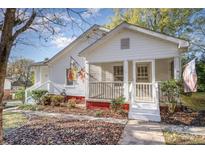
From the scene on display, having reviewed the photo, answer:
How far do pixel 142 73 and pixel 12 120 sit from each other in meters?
3.89

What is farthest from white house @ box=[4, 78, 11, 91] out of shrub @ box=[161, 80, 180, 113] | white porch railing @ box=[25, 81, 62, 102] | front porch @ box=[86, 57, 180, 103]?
shrub @ box=[161, 80, 180, 113]

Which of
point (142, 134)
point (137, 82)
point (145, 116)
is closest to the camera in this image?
point (142, 134)

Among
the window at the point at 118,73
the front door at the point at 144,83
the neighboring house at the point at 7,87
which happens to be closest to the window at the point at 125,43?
the front door at the point at 144,83

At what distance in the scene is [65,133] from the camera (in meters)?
3.90

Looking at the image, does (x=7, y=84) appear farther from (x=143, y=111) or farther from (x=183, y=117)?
(x=183, y=117)

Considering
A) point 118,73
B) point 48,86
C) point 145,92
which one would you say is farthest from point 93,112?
point 48,86

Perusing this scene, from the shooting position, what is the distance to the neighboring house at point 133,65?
5.48m

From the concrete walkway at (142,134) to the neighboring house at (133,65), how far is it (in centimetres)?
59

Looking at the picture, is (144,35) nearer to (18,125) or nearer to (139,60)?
(139,60)

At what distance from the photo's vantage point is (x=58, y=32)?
4.66 metres

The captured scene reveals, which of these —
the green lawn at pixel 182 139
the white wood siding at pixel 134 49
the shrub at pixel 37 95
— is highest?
the white wood siding at pixel 134 49

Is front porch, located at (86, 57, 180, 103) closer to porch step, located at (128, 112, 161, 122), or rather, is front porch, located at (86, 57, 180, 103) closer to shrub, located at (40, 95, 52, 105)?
porch step, located at (128, 112, 161, 122)

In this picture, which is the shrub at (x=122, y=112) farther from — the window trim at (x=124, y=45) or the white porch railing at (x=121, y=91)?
the window trim at (x=124, y=45)

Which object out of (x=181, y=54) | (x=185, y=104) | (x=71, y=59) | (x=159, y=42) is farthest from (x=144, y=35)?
(x=71, y=59)
